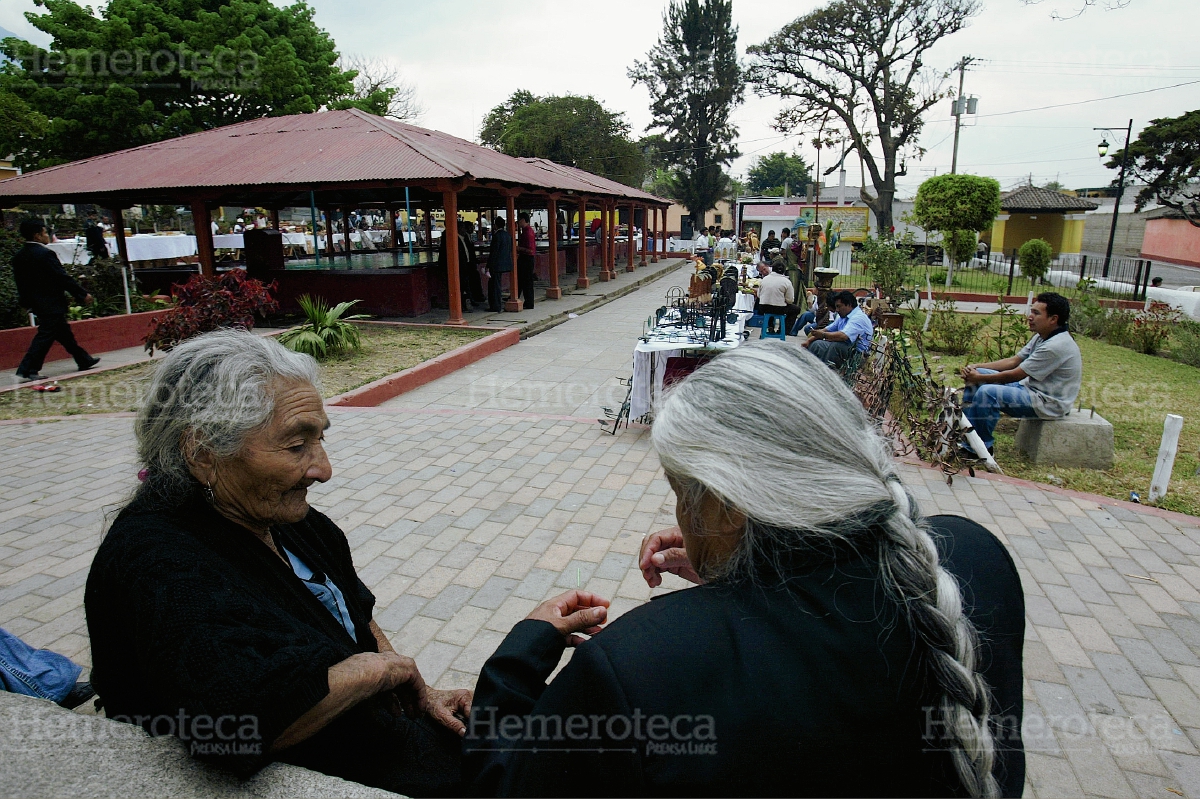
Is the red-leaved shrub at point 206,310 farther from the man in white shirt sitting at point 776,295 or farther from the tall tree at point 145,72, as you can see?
the tall tree at point 145,72

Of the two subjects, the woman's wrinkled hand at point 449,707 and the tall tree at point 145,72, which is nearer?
the woman's wrinkled hand at point 449,707

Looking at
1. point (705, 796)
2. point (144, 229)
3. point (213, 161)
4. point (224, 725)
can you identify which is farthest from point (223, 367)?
point (144, 229)

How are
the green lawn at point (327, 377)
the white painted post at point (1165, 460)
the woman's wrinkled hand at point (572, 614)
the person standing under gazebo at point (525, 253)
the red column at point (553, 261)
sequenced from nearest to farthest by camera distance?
1. the woman's wrinkled hand at point (572, 614)
2. the white painted post at point (1165, 460)
3. the green lawn at point (327, 377)
4. the person standing under gazebo at point (525, 253)
5. the red column at point (553, 261)

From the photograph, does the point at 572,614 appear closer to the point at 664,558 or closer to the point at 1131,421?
the point at 664,558

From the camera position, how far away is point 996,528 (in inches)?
179

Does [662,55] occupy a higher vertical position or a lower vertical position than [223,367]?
higher

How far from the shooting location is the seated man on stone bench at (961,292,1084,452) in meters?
5.59

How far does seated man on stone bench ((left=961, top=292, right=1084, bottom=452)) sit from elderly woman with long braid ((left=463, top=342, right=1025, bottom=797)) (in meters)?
5.38

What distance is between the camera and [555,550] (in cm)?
419

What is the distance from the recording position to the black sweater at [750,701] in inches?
37.8

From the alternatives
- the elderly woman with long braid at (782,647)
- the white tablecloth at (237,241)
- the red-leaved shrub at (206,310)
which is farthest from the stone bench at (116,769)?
the white tablecloth at (237,241)

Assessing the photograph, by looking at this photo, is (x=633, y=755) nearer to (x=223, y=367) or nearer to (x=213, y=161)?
(x=223, y=367)

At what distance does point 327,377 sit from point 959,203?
19463 mm

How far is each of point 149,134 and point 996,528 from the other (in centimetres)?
2464
